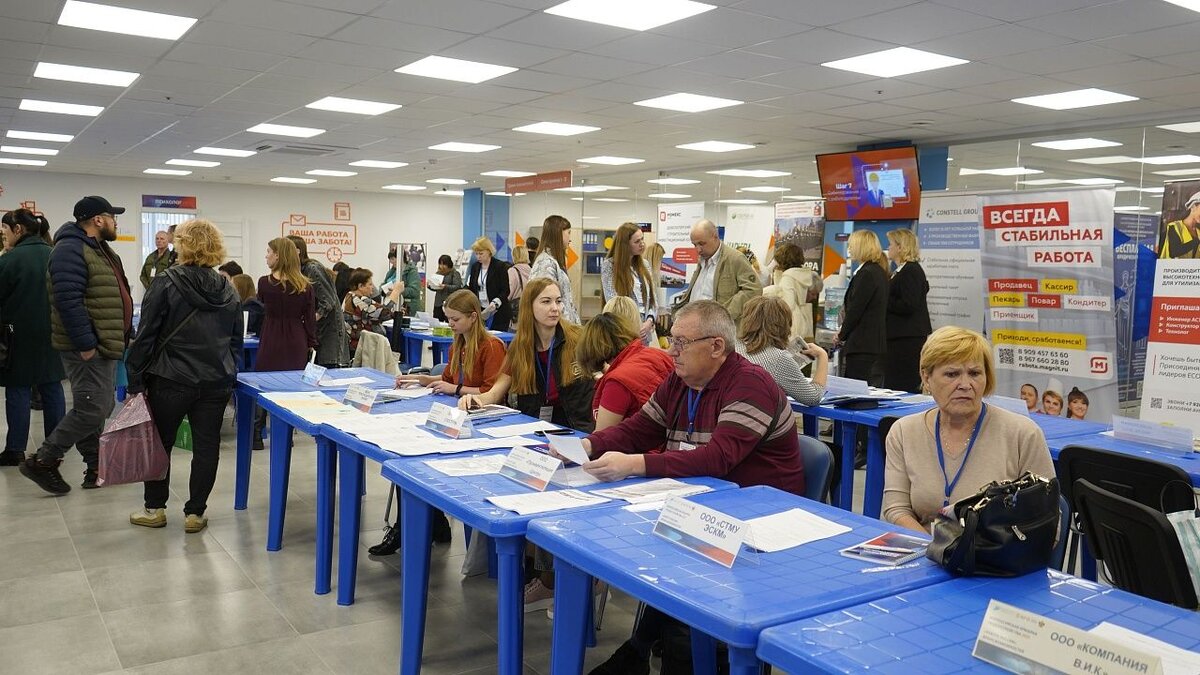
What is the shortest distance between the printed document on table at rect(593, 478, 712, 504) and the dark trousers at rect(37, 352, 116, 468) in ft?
12.2

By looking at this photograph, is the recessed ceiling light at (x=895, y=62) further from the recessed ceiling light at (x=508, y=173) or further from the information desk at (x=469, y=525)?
the recessed ceiling light at (x=508, y=173)

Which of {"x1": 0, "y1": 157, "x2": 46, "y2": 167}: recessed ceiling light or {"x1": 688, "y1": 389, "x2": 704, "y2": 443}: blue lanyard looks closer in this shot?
{"x1": 688, "y1": 389, "x2": 704, "y2": 443}: blue lanyard

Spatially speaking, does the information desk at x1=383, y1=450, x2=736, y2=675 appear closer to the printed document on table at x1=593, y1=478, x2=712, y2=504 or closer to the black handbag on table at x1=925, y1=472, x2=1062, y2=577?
the printed document on table at x1=593, y1=478, x2=712, y2=504

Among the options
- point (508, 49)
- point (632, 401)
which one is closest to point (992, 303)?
point (508, 49)

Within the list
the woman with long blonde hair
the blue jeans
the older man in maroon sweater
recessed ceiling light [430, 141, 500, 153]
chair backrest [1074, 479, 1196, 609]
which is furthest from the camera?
recessed ceiling light [430, 141, 500, 153]

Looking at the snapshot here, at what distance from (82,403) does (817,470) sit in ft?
13.4

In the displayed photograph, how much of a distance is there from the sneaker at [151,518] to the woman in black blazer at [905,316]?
15.6 feet

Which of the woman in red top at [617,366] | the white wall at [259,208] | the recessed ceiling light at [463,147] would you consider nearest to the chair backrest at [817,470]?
the woman in red top at [617,366]

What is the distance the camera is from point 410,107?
8172 millimetres

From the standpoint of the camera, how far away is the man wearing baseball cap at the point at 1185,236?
389 cm

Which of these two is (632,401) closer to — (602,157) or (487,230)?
(602,157)

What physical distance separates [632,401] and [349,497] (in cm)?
115

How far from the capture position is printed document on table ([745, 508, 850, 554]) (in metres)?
1.95

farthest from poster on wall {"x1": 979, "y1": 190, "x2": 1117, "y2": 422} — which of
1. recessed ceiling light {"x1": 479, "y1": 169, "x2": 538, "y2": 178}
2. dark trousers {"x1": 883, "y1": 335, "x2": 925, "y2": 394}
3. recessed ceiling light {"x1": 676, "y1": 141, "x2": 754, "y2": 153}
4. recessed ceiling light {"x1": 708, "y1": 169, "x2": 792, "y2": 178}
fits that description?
recessed ceiling light {"x1": 479, "y1": 169, "x2": 538, "y2": 178}
